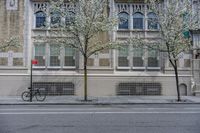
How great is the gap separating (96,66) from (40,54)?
15.6ft

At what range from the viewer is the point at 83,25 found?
19.6 metres

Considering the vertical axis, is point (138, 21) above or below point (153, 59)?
above

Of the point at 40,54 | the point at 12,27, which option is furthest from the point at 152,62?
the point at 12,27

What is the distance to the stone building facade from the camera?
78.4ft

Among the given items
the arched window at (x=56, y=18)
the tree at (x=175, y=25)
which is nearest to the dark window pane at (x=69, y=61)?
the arched window at (x=56, y=18)

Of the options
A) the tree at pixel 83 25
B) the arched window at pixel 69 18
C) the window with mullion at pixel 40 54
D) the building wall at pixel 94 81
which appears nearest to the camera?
the tree at pixel 83 25

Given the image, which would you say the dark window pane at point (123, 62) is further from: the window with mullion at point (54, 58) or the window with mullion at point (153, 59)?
the window with mullion at point (54, 58)

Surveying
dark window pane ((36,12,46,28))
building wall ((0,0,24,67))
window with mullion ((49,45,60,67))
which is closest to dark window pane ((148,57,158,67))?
window with mullion ((49,45,60,67))

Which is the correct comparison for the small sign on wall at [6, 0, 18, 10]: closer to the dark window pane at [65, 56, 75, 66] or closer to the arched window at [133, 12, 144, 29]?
the dark window pane at [65, 56, 75, 66]

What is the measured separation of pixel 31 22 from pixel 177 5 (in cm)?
1180

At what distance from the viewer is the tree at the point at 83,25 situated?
19.7 metres

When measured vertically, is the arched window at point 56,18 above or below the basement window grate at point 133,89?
above

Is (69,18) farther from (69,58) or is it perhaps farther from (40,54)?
(40,54)
